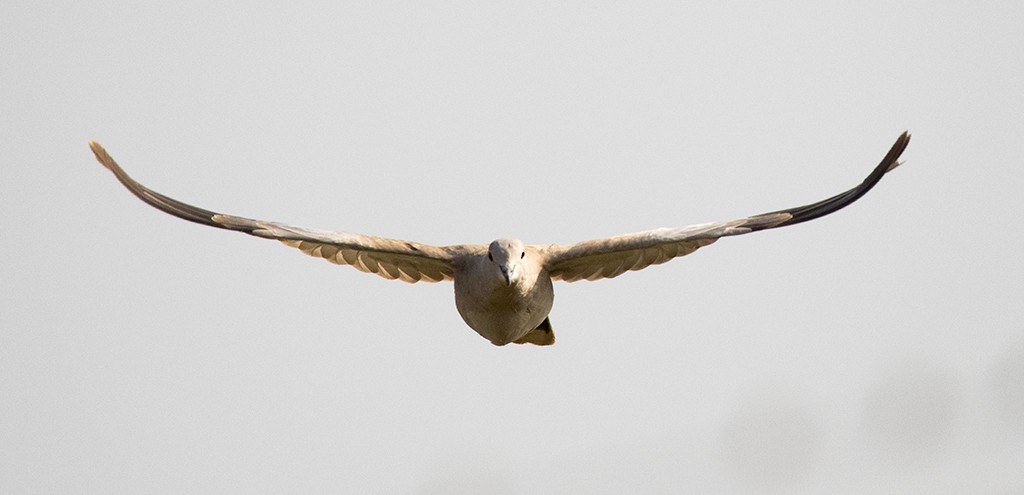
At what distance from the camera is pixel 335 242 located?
787 inches

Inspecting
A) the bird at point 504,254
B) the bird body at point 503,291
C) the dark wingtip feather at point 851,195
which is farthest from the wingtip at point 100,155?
the dark wingtip feather at point 851,195

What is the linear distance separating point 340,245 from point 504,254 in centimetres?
189

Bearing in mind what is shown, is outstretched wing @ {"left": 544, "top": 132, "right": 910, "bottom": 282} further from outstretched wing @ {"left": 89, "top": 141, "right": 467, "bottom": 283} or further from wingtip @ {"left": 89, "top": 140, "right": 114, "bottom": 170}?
wingtip @ {"left": 89, "top": 140, "right": 114, "bottom": 170}

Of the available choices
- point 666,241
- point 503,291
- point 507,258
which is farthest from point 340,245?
point 666,241

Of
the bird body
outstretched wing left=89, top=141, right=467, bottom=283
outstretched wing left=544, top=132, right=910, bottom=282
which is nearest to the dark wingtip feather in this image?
outstretched wing left=544, top=132, right=910, bottom=282

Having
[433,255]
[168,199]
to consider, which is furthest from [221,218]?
[433,255]

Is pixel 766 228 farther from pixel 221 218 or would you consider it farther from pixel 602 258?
pixel 221 218

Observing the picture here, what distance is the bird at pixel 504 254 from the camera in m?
19.3

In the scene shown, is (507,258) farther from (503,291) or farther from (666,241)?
(666,241)

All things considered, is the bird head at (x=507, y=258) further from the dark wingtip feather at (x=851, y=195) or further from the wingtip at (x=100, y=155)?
the wingtip at (x=100, y=155)

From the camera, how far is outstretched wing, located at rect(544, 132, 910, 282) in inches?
777

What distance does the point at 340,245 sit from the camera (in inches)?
790

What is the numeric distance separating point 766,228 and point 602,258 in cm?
167

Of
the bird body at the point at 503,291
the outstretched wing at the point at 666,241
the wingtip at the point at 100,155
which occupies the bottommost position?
the bird body at the point at 503,291
